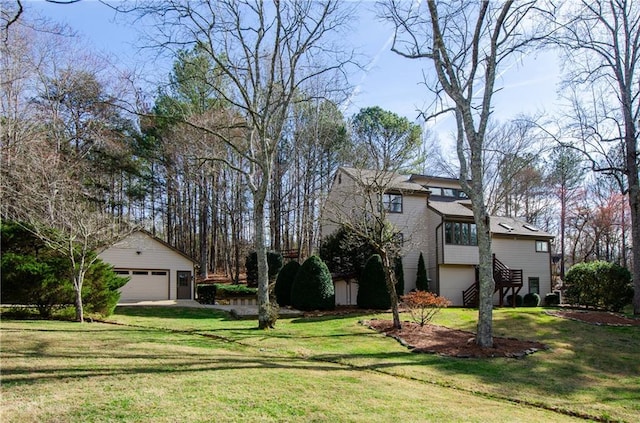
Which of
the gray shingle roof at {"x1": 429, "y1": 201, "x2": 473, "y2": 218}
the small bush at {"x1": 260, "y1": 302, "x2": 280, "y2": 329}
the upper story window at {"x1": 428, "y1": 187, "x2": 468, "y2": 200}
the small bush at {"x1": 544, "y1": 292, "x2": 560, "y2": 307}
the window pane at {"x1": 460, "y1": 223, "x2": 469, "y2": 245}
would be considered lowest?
the small bush at {"x1": 544, "y1": 292, "x2": 560, "y2": 307}

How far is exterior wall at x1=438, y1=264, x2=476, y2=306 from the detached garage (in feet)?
48.1

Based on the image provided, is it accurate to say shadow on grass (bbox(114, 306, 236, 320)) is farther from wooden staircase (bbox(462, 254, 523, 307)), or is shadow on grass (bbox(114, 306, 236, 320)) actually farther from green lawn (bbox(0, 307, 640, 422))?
wooden staircase (bbox(462, 254, 523, 307))

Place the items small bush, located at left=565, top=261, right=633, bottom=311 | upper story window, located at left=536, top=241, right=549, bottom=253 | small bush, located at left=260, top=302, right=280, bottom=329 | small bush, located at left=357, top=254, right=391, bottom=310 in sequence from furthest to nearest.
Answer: upper story window, located at left=536, top=241, right=549, bottom=253 → small bush, located at left=565, top=261, right=633, bottom=311 → small bush, located at left=357, top=254, right=391, bottom=310 → small bush, located at left=260, top=302, right=280, bottom=329

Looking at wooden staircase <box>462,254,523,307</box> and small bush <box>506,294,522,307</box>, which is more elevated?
wooden staircase <box>462,254,523,307</box>

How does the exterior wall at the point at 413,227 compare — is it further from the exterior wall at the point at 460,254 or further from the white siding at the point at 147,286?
the white siding at the point at 147,286

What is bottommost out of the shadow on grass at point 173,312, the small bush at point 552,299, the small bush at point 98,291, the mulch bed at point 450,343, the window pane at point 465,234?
the small bush at point 552,299

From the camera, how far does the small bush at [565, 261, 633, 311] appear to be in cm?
2072

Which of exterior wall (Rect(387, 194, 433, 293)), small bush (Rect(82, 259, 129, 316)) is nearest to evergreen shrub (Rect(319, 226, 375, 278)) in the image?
exterior wall (Rect(387, 194, 433, 293))

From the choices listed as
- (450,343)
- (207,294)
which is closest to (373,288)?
(450,343)

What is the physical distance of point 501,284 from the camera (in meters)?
23.5

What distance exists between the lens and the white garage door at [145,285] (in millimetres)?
25578

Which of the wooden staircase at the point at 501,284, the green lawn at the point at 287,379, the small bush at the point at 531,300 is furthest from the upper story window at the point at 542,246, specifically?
the green lawn at the point at 287,379

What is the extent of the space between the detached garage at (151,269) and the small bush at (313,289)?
10371mm

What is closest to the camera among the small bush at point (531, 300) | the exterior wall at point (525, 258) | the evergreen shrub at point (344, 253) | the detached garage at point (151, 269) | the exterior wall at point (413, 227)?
the evergreen shrub at point (344, 253)
